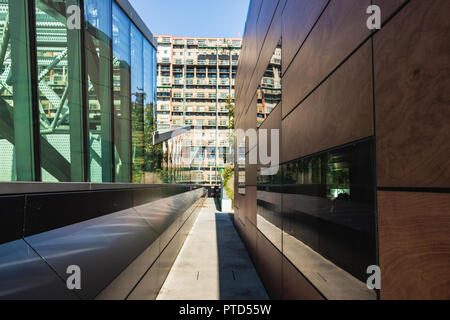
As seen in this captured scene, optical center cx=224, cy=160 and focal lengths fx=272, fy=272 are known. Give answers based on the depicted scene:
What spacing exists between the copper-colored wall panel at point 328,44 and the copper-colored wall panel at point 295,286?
2.39 metres

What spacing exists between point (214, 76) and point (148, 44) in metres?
57.0

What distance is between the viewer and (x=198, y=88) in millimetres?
67250

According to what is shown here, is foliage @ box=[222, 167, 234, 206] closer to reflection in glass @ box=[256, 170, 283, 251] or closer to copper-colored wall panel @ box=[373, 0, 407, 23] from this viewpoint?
reflection in glass @ box=[256, 170, 283, 251]

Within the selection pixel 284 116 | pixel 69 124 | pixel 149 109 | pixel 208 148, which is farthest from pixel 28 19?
pixel 208 148

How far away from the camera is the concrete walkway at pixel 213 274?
18.5 feet

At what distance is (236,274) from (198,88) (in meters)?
64.1

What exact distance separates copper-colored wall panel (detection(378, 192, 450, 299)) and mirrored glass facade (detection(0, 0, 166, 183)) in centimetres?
431

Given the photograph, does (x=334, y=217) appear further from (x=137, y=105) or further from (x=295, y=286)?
(x=137, y=105)

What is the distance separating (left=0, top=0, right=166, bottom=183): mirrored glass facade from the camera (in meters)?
3.67

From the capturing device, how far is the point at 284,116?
4.67 m

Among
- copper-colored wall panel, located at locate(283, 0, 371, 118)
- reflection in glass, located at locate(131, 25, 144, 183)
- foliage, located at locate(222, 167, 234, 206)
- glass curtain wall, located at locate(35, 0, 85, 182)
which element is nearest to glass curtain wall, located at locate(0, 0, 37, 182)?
glass curtain wall, located at locate(35, 0, 85, 182)

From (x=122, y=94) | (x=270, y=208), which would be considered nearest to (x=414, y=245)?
(x=270, y=208)

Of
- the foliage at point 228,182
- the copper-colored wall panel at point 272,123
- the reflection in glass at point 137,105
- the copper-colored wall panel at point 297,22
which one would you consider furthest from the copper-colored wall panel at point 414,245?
the foliage at point 228,182

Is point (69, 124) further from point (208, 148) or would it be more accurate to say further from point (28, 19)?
point (208, 148)
